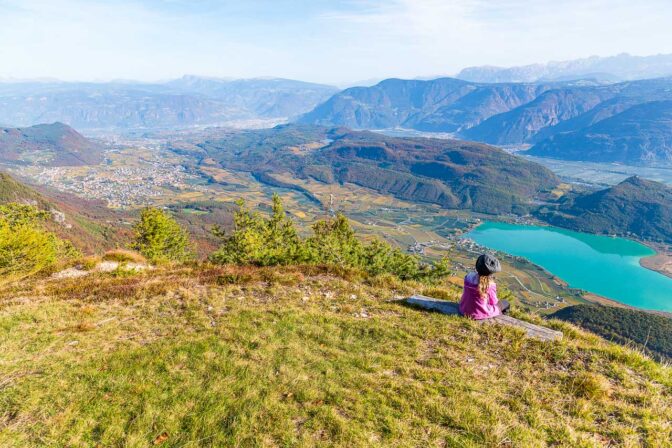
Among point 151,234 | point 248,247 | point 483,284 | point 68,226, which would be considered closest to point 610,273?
point 248,247

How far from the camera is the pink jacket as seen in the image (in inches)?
469

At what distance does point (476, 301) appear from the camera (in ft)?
39.4

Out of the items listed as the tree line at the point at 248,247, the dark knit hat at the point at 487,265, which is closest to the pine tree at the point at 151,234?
the tree line at the point at 248,247

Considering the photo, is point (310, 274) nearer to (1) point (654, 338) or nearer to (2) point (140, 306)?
(2) point (140, 306)

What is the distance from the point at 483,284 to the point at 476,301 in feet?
2.45

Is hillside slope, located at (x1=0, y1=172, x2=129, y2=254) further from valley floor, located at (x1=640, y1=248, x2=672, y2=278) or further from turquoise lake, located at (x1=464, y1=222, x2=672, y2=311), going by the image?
valley floor, located at (x1=640, y1=248, x2=672, y2=278)

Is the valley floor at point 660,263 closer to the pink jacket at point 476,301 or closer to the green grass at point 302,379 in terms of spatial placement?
the pink jacket at point 476,301

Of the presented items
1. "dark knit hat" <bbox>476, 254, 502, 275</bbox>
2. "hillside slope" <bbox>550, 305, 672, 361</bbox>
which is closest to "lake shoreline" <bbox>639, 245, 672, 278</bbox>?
"hillside slope" <bbox>550, 305, 672, 361</bbox>

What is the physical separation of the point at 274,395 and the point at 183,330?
16.5 feet

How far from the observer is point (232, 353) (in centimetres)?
987

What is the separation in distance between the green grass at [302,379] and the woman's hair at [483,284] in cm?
114

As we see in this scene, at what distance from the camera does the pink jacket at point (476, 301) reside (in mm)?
11914

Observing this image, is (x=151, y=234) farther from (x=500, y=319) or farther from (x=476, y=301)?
(x=500, y=319)

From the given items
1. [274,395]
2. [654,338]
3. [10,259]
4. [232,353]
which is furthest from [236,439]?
[654,338]
